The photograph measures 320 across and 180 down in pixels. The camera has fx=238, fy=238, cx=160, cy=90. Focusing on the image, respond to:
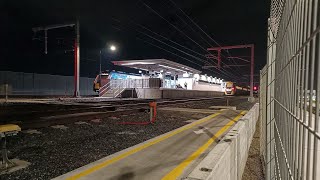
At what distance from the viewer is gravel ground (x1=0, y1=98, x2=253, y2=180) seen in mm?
4824

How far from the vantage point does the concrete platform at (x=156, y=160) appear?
427cm

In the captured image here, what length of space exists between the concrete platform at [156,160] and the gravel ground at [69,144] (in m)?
0.63

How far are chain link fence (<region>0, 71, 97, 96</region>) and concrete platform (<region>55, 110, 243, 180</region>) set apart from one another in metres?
32.6

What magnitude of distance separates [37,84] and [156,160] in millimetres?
45002

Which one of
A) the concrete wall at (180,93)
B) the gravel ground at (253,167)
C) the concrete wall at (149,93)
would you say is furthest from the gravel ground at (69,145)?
the concrete wall at (180,93)

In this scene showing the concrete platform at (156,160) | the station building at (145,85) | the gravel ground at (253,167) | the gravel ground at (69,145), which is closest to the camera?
the concrete platform at (156,160)

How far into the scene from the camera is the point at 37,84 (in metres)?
44.0

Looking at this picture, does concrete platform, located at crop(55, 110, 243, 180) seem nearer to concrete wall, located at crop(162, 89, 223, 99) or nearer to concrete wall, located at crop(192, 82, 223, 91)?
concrete wall, located at crop(162, 89, 223, 99)

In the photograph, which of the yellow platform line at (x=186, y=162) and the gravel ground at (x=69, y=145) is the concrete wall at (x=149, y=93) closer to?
the gravel ground at (x=69, y=145)

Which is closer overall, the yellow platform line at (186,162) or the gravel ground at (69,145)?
the yellow platform line at (186,162)

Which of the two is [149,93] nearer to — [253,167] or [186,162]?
[253,167]

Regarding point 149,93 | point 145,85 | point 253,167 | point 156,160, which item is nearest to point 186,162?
point 156,160

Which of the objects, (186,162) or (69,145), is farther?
(69,145)

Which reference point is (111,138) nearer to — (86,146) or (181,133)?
(86,146)
